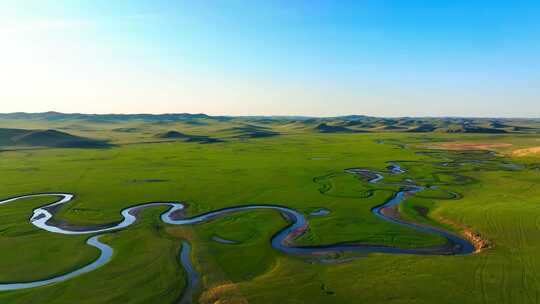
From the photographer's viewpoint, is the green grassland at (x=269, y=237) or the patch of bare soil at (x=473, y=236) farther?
the patch of bare soil at (x=473, y=236)

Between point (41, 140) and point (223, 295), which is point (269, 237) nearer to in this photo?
point (223, 295)

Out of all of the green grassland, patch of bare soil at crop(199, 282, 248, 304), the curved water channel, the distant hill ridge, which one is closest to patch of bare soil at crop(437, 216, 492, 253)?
the curved water channel

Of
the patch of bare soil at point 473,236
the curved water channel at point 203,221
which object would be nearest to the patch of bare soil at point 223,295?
the curved water channel at point 203,221

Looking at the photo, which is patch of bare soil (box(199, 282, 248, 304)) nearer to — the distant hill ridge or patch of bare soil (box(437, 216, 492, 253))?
patch of bare soil (box(437, 216, 492, 253))

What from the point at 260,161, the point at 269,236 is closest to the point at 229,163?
the point at 260,161

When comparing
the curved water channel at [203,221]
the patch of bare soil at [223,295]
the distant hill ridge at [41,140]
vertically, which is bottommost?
the patch of bare soil at [223,295]

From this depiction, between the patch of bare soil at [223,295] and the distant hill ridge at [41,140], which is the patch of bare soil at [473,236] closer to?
the patch of bare soil at [223,295]

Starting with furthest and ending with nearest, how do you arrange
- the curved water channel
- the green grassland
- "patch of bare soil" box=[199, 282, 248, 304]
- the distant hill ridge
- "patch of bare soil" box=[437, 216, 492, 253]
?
1. the distant hill ridge
2. "patch of bare soil" box=[437, 216, 492, 253]
3. the curved water channel
4. the green grassland
5. "patch of bare soil" box=[199, 282, 248, 304]

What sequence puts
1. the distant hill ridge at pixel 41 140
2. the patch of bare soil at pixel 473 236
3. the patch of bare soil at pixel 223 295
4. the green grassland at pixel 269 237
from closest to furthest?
1. the patch of bare soil at pixel 223 295
2. the green grassland at pixel 269 237
3. the patch of bare soil at pixel 473 236
4. the distant hill ridge at pixel 41 140
